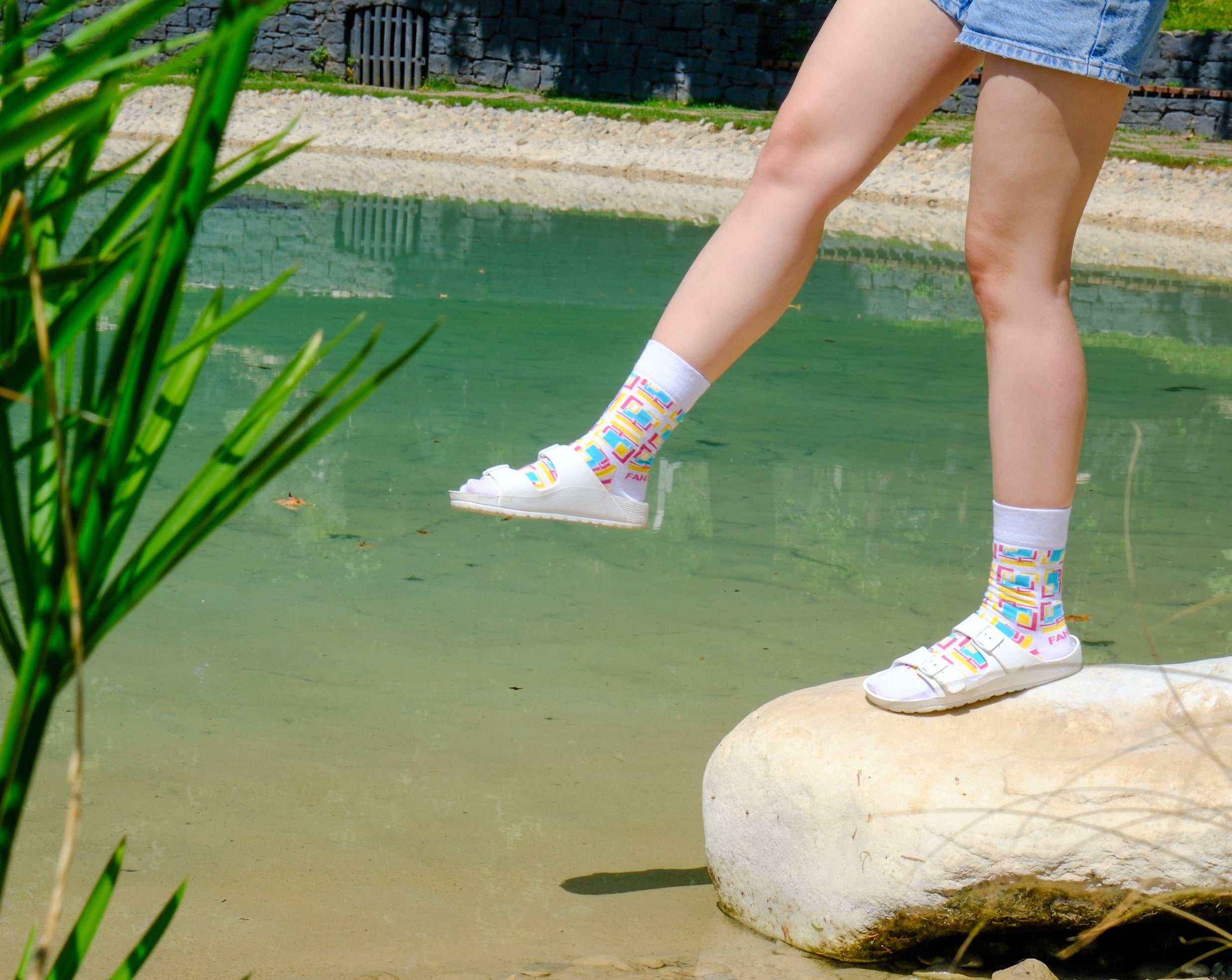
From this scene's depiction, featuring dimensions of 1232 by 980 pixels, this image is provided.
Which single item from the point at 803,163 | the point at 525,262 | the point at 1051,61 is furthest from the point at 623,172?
the point at 1051,61

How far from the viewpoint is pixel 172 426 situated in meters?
0.72

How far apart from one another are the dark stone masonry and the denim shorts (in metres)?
17.7

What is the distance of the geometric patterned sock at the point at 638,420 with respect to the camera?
1.80m

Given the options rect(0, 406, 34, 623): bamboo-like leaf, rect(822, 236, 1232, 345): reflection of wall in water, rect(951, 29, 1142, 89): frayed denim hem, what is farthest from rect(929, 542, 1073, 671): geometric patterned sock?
rect(822, 236, 1232, 345): reflection of wall in water

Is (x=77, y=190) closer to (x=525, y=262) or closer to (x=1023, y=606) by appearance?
(x=1023, y=606)

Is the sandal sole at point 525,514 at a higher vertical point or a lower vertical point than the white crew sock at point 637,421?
lower

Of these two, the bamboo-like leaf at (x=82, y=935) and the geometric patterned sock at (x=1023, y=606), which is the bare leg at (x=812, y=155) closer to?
the geometric patterned sock at (x=1023, y=606)

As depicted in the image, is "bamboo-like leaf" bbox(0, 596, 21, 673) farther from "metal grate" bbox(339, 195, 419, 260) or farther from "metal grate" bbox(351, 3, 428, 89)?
"metal grate" bbox(351, 3, 428, 89)

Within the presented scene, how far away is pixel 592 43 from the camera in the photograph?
1980 cm

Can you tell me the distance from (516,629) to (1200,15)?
2108 centimetres

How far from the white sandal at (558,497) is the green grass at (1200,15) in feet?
65.7

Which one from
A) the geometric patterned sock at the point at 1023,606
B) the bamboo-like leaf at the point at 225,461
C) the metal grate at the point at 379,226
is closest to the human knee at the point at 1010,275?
the geometric patterned sock at the point at 1023,606

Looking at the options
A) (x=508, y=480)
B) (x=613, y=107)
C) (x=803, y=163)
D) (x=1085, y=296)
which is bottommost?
(x=1085, y=296)

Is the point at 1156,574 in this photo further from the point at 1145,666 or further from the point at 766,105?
the point at 766,105
